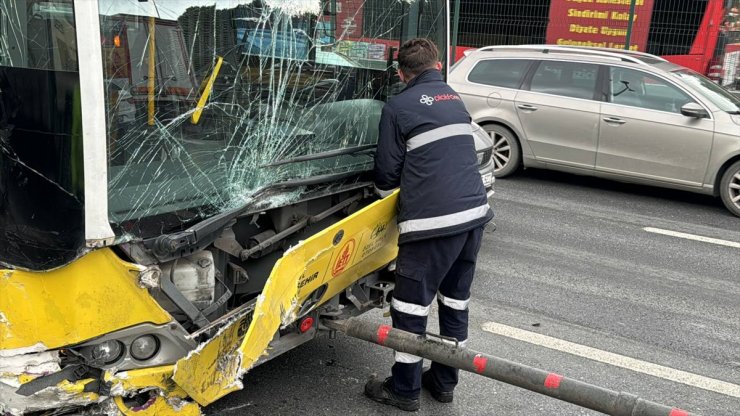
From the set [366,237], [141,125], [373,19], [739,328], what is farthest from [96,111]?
[739,328]

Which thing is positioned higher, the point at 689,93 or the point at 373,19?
the point at 373,19

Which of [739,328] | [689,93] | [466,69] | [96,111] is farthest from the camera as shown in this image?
[466,69]

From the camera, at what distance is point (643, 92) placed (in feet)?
26.9

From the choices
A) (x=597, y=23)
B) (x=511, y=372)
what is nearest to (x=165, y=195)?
(x=511, y=372)

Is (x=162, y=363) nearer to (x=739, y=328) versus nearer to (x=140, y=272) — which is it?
(x=140, y=272)

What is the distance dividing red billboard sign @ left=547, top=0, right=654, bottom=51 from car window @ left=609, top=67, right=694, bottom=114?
5.45 metres

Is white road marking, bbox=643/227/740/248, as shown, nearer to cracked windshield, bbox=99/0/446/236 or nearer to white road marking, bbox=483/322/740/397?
white road marking, bbox=483/322/740/397

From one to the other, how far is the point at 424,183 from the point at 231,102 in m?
0.97

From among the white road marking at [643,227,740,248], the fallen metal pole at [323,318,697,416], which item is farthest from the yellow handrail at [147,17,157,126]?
the white road marking at [643,227,740,248]

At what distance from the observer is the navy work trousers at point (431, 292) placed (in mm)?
3424

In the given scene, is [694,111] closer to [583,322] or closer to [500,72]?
[500,72]

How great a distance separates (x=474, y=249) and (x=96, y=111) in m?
1.98

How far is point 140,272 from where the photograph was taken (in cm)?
251

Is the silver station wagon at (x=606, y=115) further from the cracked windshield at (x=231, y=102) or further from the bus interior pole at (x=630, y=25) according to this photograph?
the cracked windshield at (x=231, y=102)
